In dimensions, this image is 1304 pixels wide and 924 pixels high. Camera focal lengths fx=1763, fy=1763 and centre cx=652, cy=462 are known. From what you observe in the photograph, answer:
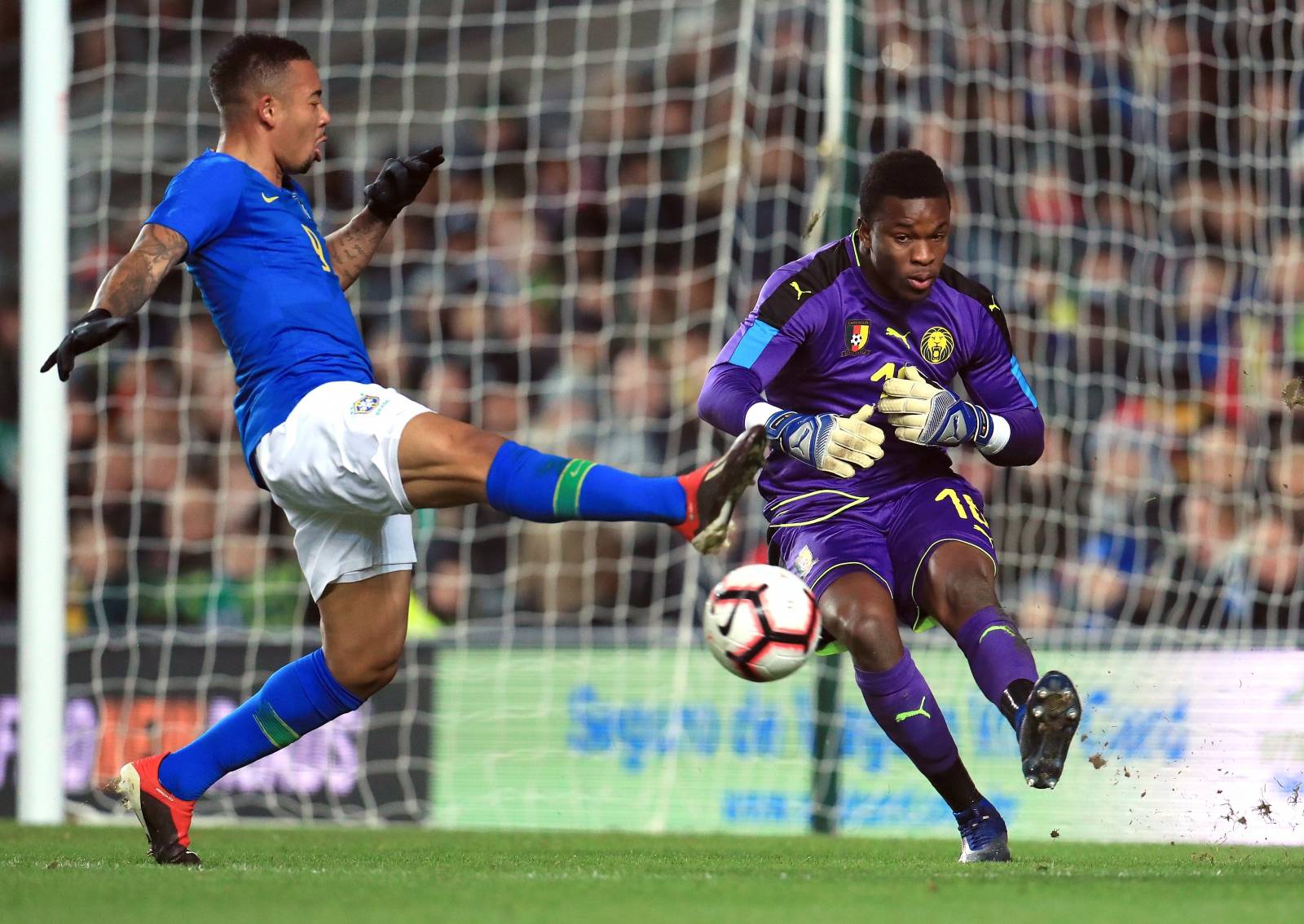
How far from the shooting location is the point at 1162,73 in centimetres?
912

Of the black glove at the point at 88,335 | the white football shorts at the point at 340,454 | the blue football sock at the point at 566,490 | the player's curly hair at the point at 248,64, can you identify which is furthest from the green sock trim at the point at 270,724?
the player's curly hair at the point at 248,64

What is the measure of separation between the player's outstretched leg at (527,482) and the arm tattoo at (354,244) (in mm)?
1075

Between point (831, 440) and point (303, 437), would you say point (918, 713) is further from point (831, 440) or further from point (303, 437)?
point (303, 437)

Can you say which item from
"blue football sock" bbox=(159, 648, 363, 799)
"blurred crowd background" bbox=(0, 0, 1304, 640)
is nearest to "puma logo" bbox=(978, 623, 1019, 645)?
"blue football sock" bbox=(159, 648, 363, 799)

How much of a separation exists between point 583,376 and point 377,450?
5777 millimetres

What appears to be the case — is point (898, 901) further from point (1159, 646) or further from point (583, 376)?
point (583, 376)

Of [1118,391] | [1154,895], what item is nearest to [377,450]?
[1154,895]

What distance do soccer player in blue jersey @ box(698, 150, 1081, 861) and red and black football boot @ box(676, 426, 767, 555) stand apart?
22.6 inches

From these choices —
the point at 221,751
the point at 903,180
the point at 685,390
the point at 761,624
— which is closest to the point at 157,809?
the point at 221,751

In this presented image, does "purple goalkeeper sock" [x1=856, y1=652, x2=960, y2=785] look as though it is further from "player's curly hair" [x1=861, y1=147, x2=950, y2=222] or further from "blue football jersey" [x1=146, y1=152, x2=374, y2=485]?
"blue football jersey" [x1=146, y1=152, x2=374, y2=485]

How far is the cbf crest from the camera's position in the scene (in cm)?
483

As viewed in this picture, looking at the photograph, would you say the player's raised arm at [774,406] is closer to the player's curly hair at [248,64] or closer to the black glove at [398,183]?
the black glove at [398,183]

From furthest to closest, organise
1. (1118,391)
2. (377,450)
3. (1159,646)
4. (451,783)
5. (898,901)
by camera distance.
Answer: (1118,391) → (451,783) → (1159,646) → (377,450) → (898,901)

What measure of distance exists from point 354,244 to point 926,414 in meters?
1.70
